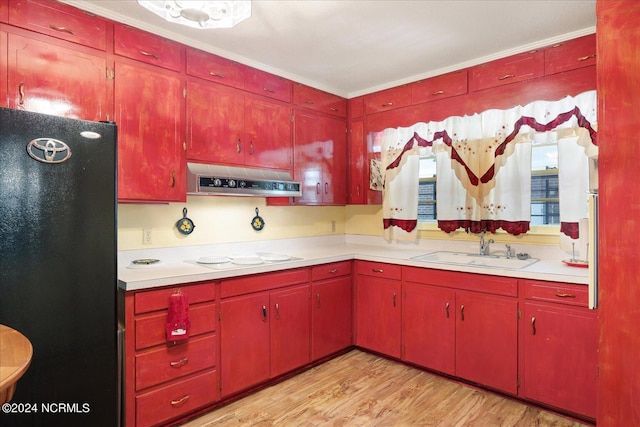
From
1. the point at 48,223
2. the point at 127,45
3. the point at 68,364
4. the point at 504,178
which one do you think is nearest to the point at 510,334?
the point at 504,178

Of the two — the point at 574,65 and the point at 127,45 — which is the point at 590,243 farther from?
the point at 127,45

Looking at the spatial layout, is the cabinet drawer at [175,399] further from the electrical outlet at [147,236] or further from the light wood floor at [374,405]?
the electrical outlet at [147,236]

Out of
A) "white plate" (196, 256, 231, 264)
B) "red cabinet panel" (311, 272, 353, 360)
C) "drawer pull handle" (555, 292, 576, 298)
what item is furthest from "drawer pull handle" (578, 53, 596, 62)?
"white plate" (196, 256, 231, 264)

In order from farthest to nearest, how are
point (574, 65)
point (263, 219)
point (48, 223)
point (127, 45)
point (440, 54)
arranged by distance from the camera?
point (263, 219)
point (440, 54)
point (574, 65)
point (127, 45)
point (48, 223)

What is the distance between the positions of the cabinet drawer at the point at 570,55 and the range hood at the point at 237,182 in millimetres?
2084

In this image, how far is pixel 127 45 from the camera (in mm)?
2430

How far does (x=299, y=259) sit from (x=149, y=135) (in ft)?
4.56

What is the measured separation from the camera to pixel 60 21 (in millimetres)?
2164

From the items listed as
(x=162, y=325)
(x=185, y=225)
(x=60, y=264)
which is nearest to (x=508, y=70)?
(x=185, y=225)

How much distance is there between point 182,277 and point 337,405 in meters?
1.31

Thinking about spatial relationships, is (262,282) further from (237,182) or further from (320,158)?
(320,158)

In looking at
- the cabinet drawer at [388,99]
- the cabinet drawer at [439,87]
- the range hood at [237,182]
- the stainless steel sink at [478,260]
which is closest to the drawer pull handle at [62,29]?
the range hood at [237,182]

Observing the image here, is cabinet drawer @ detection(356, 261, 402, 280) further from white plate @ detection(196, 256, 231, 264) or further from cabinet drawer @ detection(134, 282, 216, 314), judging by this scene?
cabinet drawer @ detection(134, 282, 216, 314)

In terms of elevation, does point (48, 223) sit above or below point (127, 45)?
below
